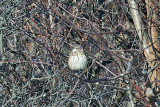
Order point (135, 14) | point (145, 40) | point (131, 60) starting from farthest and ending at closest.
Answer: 1. point (135, 14)
2. point (145, 40)
3. point (131, 60)

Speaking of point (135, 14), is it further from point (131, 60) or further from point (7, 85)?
point (7, 85)

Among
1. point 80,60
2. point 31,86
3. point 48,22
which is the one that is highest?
point 48,22

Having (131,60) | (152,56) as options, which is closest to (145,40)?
(152,56)

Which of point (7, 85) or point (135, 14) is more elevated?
point (135, 14)

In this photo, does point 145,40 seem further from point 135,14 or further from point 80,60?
point 80,60

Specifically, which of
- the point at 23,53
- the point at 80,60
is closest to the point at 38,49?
the point at 23,53

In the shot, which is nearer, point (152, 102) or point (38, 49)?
point (152, 102)

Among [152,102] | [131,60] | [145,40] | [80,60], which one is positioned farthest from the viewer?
[80,60]

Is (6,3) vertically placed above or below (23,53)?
above

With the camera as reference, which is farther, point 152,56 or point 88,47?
point 88,47
